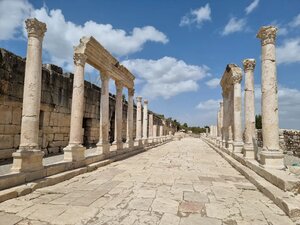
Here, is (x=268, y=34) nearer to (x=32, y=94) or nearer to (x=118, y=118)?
(x=32, y=94)

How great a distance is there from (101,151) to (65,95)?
393 centimetres

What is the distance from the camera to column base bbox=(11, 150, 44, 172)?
6.28 m

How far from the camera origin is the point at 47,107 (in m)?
12.0

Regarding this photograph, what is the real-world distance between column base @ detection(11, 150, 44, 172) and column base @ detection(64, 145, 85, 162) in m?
2.02

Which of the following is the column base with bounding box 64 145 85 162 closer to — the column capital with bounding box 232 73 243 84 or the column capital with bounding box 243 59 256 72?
the column capital with bounding box 243 59 256 72

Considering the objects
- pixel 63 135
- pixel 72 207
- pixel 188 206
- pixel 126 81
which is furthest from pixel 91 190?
pixel 126 81

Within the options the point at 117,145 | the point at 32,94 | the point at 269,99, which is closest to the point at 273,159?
the point at 269,99

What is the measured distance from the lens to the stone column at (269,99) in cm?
773

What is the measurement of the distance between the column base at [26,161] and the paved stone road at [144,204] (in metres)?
0.70

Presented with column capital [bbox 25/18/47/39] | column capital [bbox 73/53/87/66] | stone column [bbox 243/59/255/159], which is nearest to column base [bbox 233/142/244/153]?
stone column [bbox 243/59/255/159]

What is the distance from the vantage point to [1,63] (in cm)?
913

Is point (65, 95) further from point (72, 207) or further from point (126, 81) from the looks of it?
point (72, 207)

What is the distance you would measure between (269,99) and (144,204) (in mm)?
5260

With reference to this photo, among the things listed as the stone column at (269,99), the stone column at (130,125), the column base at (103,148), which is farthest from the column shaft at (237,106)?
the column base at (103,148)
